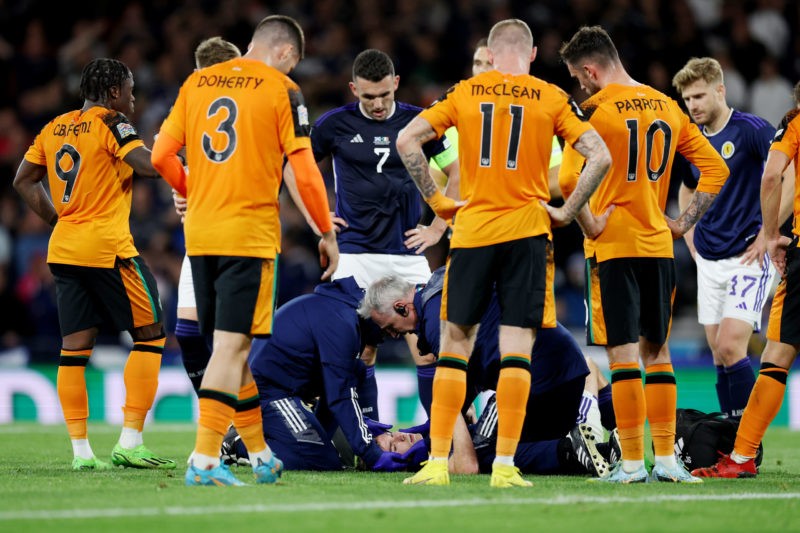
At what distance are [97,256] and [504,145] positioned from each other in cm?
301

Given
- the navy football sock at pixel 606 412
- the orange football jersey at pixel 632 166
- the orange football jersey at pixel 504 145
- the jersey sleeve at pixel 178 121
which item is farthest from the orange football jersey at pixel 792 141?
the jersey sleeve at pixel 178 121

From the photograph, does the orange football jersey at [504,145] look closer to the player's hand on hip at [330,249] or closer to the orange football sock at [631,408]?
the player's hand on hip at [330,249]

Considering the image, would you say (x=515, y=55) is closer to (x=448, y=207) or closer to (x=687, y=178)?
(x=448, y=207)

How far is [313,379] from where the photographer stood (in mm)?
8156

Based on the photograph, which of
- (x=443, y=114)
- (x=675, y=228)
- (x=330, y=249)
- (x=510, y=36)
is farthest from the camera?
(x=675, y=228)

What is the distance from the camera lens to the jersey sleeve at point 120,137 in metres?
7.70

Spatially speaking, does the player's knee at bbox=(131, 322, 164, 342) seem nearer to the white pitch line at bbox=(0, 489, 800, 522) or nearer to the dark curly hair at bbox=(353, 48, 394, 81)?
the dark curly hair at bbox=(353, 48, 394, 81)

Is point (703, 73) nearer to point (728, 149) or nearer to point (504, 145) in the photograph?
point (728, 149)

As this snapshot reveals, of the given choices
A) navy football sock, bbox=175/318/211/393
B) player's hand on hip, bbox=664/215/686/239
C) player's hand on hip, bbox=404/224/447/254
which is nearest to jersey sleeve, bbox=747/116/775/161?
player's hand on hip, bbox=664/215/686/239

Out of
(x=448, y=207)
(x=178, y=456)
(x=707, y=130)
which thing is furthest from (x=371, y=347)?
(x=707, y=130)

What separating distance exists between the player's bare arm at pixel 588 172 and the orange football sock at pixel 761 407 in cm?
177

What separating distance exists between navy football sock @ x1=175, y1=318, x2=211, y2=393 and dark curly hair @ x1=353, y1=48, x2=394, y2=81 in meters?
2.24

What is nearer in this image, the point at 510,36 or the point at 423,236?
the point at 510,36

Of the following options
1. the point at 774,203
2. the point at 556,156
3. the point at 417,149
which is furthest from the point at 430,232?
the point at 774,203
